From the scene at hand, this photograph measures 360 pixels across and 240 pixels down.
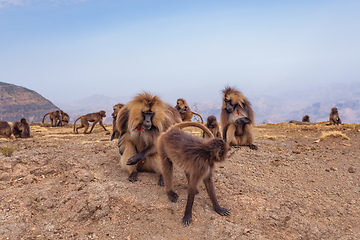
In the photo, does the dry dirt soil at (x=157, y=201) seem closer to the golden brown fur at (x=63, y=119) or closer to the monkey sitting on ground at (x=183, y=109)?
the monkey sitting on ground at (x=183, y=109)

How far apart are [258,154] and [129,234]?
5.05 meters


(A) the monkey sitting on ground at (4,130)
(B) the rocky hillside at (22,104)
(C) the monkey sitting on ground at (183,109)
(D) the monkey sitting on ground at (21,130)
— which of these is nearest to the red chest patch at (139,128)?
(C) the monkey sitting on ground at (183,109)

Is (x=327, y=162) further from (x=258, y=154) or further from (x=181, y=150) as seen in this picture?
(x=181, y=150)

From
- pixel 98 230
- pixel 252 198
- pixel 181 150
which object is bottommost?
pixel 98 230

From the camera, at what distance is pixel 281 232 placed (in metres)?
4.54

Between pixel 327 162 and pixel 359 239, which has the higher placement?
pixel 327 162

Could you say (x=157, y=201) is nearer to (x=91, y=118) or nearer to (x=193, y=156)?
(x=193, y=156)

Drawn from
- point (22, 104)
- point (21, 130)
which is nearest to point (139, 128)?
point (21, 130)

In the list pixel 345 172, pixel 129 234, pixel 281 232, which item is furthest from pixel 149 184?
pixel 345 172

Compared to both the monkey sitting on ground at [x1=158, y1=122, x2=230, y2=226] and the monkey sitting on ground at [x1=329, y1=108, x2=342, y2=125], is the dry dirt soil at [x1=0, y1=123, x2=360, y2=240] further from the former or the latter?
the monkey sitting on ground at [x1=329, y1=108, x2=342, y2=125]

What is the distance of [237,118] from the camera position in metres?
8.96

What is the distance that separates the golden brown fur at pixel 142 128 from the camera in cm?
528

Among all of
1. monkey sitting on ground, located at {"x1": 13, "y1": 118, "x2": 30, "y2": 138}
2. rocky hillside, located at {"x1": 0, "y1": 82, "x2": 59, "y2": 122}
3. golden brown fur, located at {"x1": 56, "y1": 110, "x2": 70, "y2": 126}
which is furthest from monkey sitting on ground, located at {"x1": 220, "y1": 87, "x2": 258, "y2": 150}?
rocky hillside, located at {"x1": 0, "y1": 82, "x2": 59, "y2": 122}

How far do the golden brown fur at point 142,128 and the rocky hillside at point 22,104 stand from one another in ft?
202
